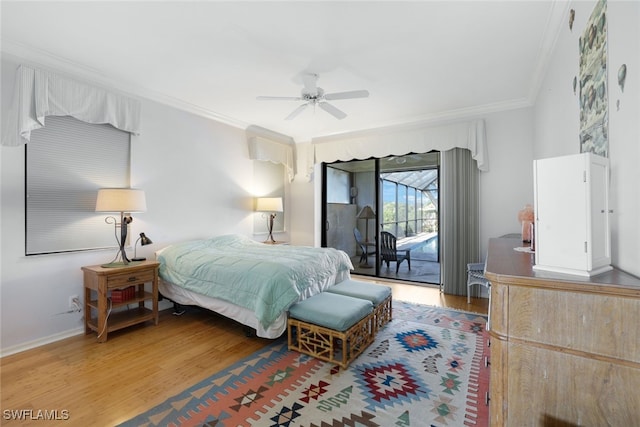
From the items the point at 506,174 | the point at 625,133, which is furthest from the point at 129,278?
the point at 506,174

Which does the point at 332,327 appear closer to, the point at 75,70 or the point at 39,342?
the point at 39,342

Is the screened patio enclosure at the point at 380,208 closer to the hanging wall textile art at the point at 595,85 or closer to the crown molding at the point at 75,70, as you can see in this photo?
the crown molding at the point at 75,70

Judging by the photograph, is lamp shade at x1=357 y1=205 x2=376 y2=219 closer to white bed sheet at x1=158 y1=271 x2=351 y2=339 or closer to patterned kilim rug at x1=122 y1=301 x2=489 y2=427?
white bed sheet at x1=158 y1=271 x2=351 y2=339

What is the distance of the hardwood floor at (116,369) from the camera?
1778 millimetres

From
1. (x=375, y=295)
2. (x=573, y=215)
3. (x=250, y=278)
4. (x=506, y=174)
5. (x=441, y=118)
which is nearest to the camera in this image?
(x=573, y=215)

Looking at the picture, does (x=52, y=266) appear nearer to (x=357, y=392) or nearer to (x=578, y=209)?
(x=357, y=392)

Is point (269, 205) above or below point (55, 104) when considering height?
below

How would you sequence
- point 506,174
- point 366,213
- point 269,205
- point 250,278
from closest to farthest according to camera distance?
1. point 250,278
2. point 506,174
3. point 269,205
4. point 366,213

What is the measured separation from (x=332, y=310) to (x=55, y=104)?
3167 millimetres

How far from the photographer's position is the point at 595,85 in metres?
1.44

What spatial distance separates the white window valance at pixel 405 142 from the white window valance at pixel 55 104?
308 centimetres

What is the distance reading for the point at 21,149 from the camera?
8.35ft

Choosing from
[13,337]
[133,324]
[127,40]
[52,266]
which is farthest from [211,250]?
[127,40]

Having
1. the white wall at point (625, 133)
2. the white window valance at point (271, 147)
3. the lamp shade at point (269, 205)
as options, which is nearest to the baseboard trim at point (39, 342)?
the lamp shade at point (269, 205)
